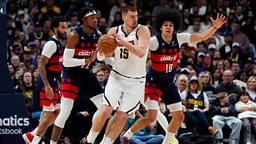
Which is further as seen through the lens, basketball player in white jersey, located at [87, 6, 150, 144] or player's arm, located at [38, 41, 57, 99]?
player's arm, located at [38, 41, 57, 99]

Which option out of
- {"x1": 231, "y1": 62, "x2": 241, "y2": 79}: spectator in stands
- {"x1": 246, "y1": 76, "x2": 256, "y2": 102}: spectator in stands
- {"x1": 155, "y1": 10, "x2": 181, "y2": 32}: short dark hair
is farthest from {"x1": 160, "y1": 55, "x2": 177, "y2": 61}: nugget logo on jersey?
{"x1": 231, "y1": 62, "x2": 241, "y2": 79}: spectator in stands

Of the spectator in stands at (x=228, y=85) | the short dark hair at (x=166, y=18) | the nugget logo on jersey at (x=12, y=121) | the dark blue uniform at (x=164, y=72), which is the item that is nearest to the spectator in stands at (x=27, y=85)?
the nugget logo on jersey at (x=12, y=121)

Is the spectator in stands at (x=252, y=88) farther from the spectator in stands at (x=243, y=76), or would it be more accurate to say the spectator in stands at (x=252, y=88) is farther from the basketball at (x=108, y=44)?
the basketball at (x=108, y=44)

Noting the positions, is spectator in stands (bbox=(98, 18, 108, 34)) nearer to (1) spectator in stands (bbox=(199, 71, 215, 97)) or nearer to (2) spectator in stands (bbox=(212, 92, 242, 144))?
(1) spectator in stands (bbox=(199, 71, 215, 97))

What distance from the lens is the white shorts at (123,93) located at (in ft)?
39.6

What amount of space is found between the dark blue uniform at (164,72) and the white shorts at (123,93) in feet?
2.26

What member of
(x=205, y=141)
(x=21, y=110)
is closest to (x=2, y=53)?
(x=21, y=110)

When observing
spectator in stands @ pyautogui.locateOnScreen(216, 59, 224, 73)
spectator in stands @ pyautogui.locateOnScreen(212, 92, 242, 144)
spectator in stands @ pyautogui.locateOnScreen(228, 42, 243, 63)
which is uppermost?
spectator in stands @ pyautogui.locateOnScreen(228, 42, 243, 63)

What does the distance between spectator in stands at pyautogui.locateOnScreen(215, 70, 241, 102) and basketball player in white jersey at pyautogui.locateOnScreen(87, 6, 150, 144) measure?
4586 millimetres

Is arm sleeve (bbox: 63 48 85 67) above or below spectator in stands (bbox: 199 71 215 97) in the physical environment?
above

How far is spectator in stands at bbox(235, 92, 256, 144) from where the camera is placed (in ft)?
49.8

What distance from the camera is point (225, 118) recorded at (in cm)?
1548

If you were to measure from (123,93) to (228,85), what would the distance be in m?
5.00

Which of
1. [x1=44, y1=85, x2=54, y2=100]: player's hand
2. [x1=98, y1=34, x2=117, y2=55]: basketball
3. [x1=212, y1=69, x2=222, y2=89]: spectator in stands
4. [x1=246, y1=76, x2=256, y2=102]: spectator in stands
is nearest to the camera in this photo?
[x1=98, y1=34, x2=117, y2=55]: basketball
